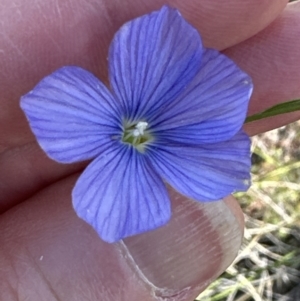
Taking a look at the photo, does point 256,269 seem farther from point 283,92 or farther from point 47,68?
point 47,68

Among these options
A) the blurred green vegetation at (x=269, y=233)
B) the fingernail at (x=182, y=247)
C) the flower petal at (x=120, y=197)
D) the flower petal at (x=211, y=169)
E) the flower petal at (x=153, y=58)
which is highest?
the flower petal at (x=153, y=58)

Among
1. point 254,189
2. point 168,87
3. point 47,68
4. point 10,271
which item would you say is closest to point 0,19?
point 47,68

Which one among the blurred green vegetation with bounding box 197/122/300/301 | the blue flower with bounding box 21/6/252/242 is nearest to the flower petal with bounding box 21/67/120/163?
the blue flower with bounding box 21/6/252/242

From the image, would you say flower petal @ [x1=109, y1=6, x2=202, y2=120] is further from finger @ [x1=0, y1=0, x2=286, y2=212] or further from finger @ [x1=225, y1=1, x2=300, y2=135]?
finger @ [x1=225, y1=1, x2=300, y2=135]

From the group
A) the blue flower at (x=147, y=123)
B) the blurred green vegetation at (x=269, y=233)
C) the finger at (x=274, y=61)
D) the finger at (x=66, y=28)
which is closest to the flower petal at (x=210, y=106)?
the blue flower at (x=147, y=123)

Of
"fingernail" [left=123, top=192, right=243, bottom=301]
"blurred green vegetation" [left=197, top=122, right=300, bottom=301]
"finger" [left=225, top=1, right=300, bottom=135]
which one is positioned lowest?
"blurred green vegetation" [left=197, top=122, right=300, bottom=301]

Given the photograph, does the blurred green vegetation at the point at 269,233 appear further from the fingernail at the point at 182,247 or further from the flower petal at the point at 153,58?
the flower petal at the point at 153,58
